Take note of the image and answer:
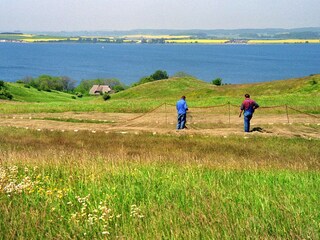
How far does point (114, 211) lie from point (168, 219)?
0.96 meters

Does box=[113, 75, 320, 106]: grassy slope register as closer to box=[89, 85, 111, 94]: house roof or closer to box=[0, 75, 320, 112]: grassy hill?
box=[0, 75, 320, 112]: grassy hill

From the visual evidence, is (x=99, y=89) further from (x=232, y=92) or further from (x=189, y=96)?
(x=232, y=92)

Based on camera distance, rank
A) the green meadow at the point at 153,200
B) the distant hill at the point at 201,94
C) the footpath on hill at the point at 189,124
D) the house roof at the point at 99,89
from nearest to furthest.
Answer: the green meadow at the point at 153,200 → the footpath on hill at the point at 189,124 → the distant hill at the point at 201,94 → the house roof at the point at 99,89

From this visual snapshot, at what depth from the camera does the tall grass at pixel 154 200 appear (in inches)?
236

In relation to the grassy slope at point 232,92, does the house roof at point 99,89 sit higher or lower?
lower

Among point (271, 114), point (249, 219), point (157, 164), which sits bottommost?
point (271, 114)

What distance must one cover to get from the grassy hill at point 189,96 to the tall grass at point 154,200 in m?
31.6

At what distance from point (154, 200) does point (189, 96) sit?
53.0m

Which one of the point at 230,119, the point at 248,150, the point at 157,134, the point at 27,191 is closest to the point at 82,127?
the point at 157,134

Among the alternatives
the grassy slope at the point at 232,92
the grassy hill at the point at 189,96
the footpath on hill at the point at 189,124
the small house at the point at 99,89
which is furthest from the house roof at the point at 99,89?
the footpath on hill at the point at 189,124

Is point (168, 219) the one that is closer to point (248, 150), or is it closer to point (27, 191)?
point (27, 191)

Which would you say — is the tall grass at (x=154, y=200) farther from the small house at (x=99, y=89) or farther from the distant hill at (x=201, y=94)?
the small house at (x=99, y=89)

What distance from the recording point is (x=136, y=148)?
65.2 ft

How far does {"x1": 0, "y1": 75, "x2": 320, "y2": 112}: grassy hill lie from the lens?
43969mm
